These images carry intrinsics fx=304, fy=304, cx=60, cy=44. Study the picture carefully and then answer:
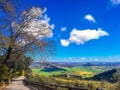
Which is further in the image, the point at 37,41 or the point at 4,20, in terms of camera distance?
the point at 37,41

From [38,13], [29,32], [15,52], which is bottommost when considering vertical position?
[15,52]

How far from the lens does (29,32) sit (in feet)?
111

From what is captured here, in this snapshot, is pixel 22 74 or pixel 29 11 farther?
pixel 22 74

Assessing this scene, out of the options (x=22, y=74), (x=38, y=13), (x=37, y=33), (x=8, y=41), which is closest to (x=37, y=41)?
(x=37, y=33)

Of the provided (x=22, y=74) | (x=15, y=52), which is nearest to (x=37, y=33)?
(x=15, y=52)

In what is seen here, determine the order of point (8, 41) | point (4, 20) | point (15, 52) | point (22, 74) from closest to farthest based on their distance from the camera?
point (8, 41) < point (4, 20) < point (15, 52) < point (22, 74)

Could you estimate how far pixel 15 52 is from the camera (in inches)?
1356

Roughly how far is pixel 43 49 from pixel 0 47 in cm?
588

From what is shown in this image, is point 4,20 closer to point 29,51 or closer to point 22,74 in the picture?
point 29,51

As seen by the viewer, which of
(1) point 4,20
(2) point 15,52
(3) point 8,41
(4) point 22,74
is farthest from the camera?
(4) point 22,74

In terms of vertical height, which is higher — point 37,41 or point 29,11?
point 29,11

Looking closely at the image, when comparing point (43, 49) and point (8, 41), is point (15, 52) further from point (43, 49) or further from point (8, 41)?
point (8, 41)

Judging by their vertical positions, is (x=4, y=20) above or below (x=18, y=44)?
above

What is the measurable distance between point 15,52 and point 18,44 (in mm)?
1361
